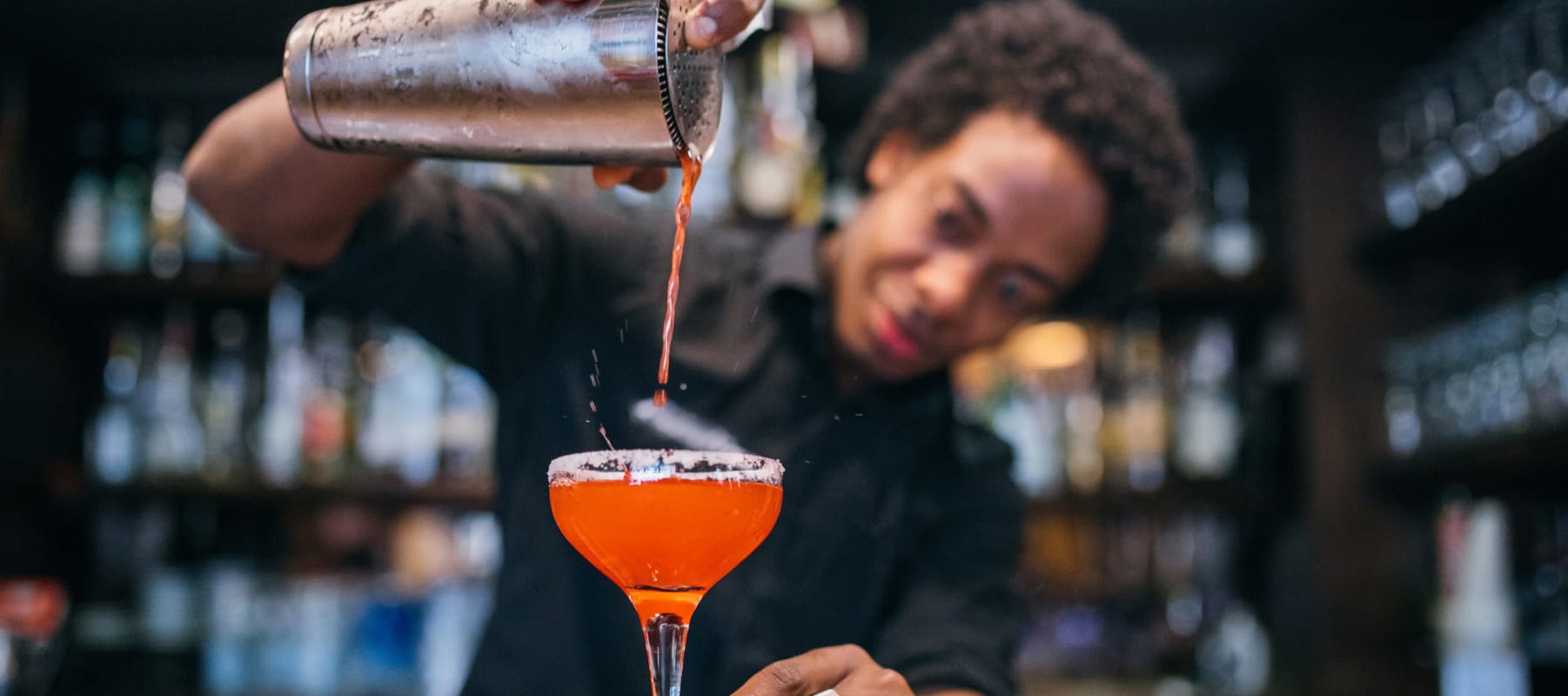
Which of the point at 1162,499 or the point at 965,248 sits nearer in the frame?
the point at 965,248

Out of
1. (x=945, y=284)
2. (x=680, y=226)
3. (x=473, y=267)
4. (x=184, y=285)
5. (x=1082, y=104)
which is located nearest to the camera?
(x=680, y=226)

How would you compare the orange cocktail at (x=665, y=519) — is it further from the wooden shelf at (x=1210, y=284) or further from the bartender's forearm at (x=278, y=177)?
the wooden shelf at (x=1210, y=284)

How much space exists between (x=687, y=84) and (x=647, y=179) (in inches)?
6.9

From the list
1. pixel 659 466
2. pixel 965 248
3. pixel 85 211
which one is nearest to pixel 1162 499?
pixel 965 248

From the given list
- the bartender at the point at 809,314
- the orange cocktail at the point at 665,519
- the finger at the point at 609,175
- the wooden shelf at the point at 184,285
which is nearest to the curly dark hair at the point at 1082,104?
the bartender at the point at 809,314

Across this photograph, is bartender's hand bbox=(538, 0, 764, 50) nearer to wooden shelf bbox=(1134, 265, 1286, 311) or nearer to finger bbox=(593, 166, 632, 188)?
finger bbox=(593, 166, 632, 188)

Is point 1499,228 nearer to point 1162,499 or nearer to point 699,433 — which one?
point 1162,499

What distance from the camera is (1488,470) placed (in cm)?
231

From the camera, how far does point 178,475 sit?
2832 mm

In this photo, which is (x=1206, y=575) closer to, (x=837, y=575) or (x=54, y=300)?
(x=837, y=575)

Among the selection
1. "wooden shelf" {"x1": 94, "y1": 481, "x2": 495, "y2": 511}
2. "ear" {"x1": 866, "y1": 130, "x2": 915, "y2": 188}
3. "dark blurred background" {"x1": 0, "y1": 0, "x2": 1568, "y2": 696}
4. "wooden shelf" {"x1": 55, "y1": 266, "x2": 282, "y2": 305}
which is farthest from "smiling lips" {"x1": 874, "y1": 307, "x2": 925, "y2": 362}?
"wooden shelf" {"x1": 55, "y1": 266, "x2": 282, "y2": 305}

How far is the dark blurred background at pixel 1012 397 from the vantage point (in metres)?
2.69

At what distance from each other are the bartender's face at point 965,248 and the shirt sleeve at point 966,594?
165 mm

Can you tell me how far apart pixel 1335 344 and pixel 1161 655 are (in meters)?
0.89
